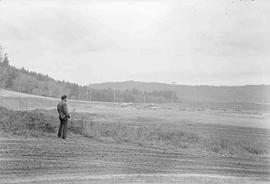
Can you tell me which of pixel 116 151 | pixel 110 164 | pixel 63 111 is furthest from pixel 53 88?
A: pixel 110 164

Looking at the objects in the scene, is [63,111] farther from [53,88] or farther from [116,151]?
→ [53,88]

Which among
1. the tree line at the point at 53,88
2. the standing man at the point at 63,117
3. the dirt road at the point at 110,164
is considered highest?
the tree line at the point at 53,88

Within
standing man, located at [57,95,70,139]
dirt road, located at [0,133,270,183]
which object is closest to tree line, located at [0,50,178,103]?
standing man, located at [57,95,70,139]

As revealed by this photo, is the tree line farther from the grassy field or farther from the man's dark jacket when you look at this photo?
the man's dark jacket

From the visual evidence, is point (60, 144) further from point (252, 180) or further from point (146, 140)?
point (252, 180)

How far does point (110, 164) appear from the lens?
12.3m

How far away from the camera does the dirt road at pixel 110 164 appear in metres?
10.4

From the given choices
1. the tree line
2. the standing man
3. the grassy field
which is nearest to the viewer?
the grassy field

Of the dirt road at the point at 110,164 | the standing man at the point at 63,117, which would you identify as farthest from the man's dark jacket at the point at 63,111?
the dirt road at the point at 110,164

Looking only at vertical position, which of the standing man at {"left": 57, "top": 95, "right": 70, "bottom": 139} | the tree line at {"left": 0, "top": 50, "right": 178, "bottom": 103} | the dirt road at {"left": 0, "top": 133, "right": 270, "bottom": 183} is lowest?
the dirt road at {"left": 0, "top": 133, "right": 270, "bottom": 183}

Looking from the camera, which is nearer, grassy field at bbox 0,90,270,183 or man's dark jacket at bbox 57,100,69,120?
grassy field at bbox 0,90,270,183

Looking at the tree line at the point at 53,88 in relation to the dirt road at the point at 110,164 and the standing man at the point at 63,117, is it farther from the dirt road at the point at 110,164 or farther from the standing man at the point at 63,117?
the dirt road at the point at 110,164

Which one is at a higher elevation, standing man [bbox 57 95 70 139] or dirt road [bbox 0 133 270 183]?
standing man [bbox 57 95 70 139]

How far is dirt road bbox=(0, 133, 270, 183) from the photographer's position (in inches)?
410
